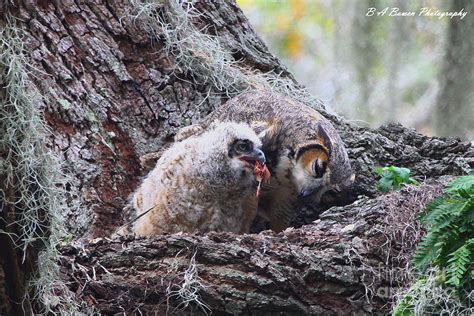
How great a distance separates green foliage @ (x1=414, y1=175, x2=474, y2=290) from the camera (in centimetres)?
297

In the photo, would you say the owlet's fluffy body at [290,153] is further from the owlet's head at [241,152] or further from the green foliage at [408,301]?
the green foliage at [408,301]

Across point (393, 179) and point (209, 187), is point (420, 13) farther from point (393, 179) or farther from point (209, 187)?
point (209, 187)

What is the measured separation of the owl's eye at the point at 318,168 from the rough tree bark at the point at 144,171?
286mm

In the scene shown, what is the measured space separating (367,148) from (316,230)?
44.2 inches

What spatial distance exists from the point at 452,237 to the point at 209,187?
1.11 meters

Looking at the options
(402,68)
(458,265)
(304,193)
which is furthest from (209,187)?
(402,68)

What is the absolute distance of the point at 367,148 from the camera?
4.54m

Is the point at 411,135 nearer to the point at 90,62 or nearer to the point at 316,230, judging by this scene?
the point at 316,230

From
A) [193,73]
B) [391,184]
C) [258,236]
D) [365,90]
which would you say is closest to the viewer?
[258,236]

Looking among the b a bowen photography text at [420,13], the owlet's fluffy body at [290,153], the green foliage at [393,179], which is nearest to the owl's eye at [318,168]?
the owlet's fluffy body at [290,153]

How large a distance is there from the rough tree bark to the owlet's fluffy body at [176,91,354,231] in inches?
8.8

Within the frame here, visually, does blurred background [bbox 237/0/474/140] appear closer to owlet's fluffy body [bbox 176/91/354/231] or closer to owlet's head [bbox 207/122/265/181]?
owlet's fluffy body [bbox 176/91/354/231]

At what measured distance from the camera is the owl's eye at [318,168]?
161 inches

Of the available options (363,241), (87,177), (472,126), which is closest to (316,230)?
(363,241)
